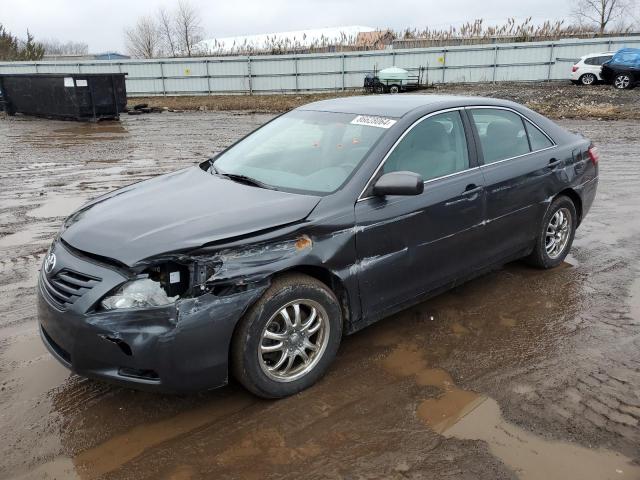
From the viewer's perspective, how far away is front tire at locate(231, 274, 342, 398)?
→ 2.95 meters

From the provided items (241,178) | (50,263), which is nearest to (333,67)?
(241,178)

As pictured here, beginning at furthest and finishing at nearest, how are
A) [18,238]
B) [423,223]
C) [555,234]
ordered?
[18,238] < [555,234] < [423,223]

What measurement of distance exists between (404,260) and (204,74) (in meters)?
31.3

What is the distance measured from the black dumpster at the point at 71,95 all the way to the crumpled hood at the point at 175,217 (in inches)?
699

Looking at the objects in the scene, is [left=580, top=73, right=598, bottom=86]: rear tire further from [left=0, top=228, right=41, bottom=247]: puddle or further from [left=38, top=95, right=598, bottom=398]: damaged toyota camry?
[left=0, top=228, right=41, bottom=247]: puddle

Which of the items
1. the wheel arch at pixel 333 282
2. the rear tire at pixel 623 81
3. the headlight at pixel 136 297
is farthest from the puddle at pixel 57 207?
the rear tire at pixel 623 81

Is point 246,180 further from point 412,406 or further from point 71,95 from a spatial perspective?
point 71,95

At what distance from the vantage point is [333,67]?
103 ft

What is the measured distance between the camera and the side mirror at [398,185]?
11.1 ft

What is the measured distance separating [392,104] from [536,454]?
2.62m

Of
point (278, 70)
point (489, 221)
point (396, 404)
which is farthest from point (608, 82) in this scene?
point (396, 404)

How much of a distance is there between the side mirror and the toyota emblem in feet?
6.38

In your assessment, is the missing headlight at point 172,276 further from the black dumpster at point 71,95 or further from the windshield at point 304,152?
the black dumpster at point 71,95

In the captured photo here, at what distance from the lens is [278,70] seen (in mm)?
31984
